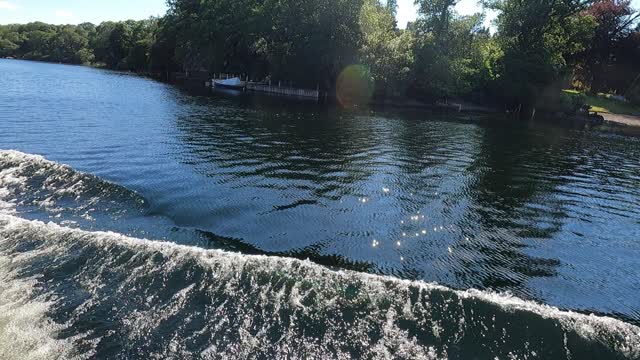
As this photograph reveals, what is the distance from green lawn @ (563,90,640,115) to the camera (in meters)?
70.6

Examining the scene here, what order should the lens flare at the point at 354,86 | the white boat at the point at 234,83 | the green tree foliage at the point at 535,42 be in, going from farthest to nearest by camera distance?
1. the white boat at the point at 234,83
2. the lens flare at the point at 354,86
3. the green tree foliage at the point at 535,42

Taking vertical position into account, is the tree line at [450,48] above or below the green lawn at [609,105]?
above

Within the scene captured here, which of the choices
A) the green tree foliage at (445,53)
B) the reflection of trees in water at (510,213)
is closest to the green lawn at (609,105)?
the green tree foliage at (445,53)

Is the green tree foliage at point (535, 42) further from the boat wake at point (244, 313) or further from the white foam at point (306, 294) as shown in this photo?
the boat wake at point (244, 313)

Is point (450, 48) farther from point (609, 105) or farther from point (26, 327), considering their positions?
point (26, 327)

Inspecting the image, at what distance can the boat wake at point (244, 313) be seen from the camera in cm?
810

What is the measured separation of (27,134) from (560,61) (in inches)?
2738

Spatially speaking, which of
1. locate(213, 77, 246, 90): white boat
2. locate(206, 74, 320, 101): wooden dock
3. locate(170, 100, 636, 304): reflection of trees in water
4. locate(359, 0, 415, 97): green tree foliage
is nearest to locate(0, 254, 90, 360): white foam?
locate(170, 100, 636, 304): reflection of trees in water

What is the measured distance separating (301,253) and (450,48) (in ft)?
201

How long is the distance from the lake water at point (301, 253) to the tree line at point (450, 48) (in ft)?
133

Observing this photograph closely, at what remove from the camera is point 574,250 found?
1433cm

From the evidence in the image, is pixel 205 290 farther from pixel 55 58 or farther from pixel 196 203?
pixel 55 58

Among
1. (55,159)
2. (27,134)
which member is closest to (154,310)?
(55,159)

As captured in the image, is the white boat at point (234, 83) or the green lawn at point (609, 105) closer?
the green lawn at point (609, 105)
